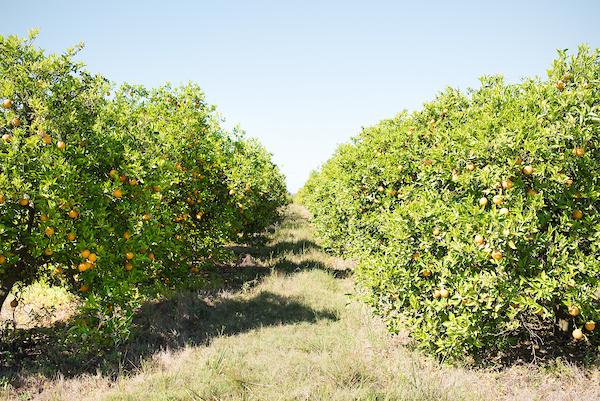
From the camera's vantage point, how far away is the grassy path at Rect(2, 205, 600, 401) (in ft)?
15.4

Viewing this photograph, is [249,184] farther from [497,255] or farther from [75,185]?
[497,255]

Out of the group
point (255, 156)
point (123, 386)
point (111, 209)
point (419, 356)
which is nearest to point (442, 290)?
point (419, 356)

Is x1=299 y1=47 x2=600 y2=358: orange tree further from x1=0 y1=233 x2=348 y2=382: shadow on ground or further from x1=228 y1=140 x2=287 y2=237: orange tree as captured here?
x1=228 y1=140 x2=287 y2=237: orange tree

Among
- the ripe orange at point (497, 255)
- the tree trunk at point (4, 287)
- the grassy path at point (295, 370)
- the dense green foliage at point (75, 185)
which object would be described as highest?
the dense green foliage at point (75, 185)

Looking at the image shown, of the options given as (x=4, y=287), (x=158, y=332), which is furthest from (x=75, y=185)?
(x=158, y=332)

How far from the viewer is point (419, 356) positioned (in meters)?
6.13

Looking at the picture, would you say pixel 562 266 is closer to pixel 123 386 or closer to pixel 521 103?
pixel 521 103

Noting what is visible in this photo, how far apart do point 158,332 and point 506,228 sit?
19.6 feet

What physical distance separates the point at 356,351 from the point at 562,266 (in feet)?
9.63

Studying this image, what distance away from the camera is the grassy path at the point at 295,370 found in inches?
184

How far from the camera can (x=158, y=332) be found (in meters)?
7.23

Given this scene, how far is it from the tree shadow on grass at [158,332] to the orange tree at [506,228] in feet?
8.78

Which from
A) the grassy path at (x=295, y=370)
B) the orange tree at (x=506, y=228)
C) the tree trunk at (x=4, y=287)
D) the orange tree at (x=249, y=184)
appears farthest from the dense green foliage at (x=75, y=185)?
Result: the orange tree at (x=506, y=228)

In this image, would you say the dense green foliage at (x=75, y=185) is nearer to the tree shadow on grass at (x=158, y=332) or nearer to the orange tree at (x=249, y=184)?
the tree shadow on grass at (x=158, y=332)
